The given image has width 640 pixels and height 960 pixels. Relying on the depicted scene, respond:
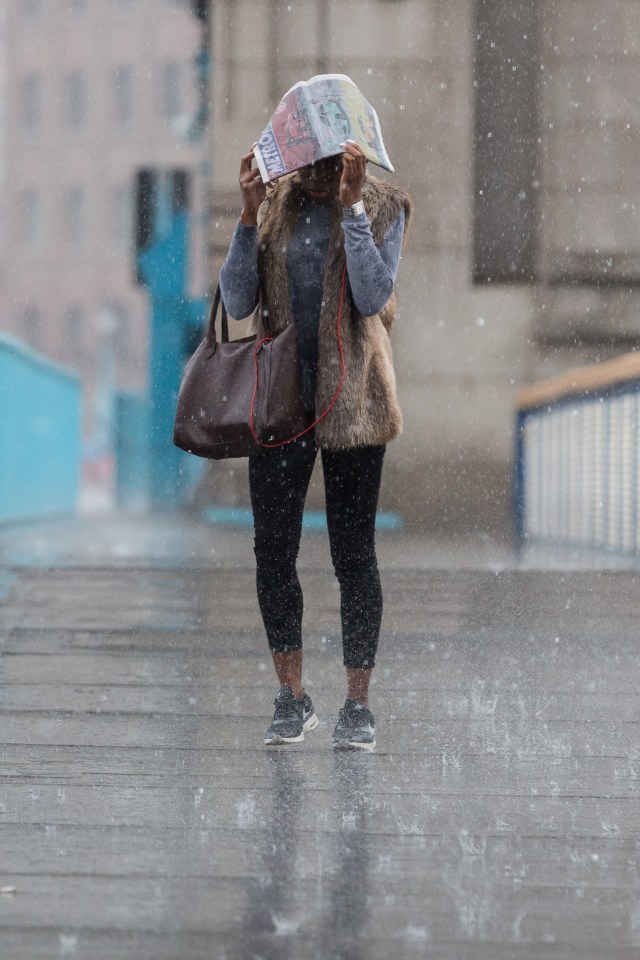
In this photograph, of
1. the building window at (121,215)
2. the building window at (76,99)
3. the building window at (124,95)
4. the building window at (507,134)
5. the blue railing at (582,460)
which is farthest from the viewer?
the building window at (76,99)

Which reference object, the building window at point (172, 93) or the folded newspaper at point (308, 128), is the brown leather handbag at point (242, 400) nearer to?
the folded newspaper at point (308, 128)

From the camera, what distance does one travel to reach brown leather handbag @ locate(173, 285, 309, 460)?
140 inches

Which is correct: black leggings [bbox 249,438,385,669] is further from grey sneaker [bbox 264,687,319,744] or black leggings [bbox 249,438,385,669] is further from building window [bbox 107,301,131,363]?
building window [bbox 107,301,131,363]

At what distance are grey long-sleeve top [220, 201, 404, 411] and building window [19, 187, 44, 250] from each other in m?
72.1

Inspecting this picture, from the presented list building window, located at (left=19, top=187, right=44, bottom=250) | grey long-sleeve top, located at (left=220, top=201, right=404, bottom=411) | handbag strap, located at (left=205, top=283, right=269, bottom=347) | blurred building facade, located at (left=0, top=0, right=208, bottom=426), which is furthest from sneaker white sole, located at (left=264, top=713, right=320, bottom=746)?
building window, located at (left=19, top=187, right=44, bottom=250)

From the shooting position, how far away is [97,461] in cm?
4325

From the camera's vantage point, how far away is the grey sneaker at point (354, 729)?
3709 mm

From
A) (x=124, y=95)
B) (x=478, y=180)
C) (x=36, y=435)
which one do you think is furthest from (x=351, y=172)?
(x=124, y=95)

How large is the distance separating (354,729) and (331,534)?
56cm

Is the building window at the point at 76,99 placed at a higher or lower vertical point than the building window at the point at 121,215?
higher

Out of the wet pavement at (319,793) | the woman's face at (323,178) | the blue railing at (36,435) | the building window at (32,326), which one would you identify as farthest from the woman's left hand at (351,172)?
the building window at (32,326)

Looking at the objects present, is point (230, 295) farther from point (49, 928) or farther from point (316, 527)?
point (316, 527)

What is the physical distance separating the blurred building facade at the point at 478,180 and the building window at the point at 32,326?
59.4 metres

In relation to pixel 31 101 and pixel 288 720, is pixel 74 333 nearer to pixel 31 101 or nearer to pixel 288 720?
pixel 31 101
